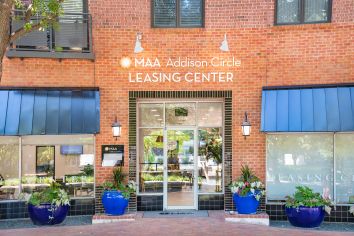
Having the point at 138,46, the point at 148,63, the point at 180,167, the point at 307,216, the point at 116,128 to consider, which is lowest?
the point at 307,216

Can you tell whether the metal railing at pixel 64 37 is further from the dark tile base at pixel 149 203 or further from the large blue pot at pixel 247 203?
the large blue pot at pixel 247 203

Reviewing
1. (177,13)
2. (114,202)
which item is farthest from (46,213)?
(177,13)

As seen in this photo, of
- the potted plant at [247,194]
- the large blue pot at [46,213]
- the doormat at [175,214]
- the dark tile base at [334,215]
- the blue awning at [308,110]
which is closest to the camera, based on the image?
the large blue pot at [46,213]

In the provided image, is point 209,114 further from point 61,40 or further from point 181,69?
point 61,40

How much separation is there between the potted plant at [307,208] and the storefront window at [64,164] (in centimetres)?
564

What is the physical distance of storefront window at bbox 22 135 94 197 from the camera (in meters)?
12.8

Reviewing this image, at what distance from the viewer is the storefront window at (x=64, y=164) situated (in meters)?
12.8

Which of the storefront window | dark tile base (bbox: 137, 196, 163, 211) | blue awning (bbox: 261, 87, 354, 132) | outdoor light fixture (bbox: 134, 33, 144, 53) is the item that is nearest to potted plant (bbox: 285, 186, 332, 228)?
blue awning (bbox: 261, 87, 354, 132)

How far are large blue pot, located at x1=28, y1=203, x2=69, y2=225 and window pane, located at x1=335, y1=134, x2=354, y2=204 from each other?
7.68m

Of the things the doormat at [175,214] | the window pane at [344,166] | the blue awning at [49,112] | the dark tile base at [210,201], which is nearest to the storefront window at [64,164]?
the blue awning at [49,112]

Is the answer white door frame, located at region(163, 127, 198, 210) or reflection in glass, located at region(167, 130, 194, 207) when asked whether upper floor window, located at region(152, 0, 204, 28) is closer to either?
white door frame, located at region(163, 127, 198, 210)

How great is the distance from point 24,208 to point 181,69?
5.96 meters

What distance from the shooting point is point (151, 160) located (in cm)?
1348

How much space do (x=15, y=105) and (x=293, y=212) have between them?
26.2ft
